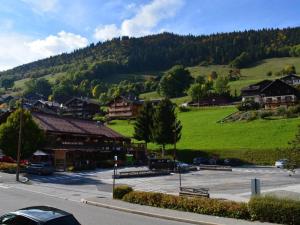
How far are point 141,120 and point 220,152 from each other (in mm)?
16181

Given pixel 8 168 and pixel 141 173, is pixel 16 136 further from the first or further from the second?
pixel 141 173

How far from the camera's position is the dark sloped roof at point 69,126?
222ft

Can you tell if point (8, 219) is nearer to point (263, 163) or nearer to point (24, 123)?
point (24, 123)

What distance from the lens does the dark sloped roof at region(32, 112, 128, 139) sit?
2662 inches

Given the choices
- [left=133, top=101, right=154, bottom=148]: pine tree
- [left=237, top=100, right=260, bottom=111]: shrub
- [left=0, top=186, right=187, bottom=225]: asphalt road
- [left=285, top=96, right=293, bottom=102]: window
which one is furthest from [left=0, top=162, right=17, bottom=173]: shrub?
[left=285, top=96, right=293, bottom=102]: window

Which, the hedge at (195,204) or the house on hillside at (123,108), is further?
the house on hillside at (123,108)

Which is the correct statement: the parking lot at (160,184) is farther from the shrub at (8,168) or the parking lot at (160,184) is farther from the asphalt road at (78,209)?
the asphalt road at (78,209)

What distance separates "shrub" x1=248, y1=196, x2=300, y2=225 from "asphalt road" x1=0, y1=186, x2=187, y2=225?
3992 millimetres

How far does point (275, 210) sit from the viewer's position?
21781mm

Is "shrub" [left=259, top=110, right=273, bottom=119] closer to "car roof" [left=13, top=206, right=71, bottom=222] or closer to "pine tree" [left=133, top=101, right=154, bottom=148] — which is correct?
"pine tree" [left=133, top=101, right=154, bottom=148]

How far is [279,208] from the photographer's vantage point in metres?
21.6

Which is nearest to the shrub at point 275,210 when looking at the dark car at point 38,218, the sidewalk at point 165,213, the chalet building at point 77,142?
the sidewalk at point 165,213

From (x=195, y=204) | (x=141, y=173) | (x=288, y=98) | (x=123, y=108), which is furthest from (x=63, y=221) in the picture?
(x=123, y=108)

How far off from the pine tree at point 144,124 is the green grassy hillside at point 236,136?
248 inches
